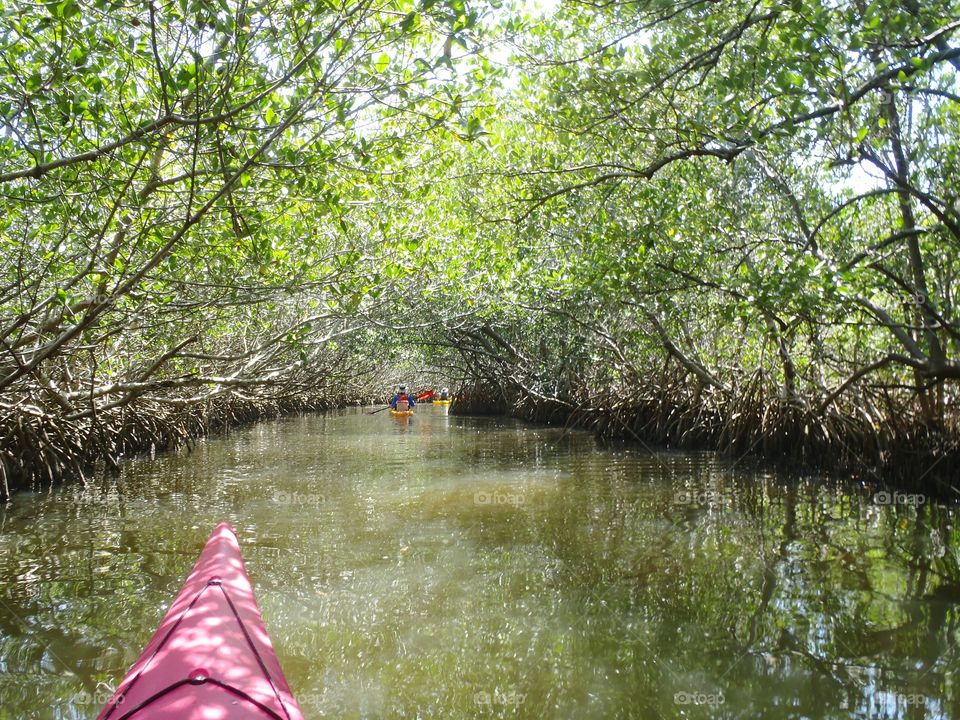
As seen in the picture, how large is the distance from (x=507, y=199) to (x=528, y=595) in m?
5.07

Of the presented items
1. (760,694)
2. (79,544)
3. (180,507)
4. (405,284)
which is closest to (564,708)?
(760,694)

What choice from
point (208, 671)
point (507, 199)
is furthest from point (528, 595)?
point (507, 199)

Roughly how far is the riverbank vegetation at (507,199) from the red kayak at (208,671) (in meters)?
1.67

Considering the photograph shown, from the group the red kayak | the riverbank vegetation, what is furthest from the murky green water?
the riverbank vegetation

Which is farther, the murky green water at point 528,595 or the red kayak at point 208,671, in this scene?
the murky green water at point 528,595

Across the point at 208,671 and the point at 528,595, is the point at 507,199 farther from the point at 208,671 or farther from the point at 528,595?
the point at 208,671

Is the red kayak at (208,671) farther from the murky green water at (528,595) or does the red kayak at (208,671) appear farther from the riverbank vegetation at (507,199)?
the riverbank vegetation at (507,199)

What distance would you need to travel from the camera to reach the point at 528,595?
4.45 meters

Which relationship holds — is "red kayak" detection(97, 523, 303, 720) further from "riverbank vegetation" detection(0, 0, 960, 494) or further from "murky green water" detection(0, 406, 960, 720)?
"riverbank vegetation" detection(0, 0, 960, 494)

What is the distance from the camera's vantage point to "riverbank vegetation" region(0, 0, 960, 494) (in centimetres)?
393

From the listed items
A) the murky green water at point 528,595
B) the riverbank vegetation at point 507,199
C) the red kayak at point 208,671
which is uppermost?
the riverbank vegetation at point 507,199

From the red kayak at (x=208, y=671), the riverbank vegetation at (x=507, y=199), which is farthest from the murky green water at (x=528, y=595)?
the riverbank vegetation at (x=507, y=199)

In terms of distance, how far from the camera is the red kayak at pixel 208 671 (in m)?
2.23

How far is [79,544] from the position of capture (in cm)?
586
